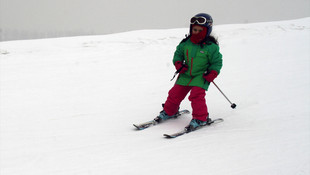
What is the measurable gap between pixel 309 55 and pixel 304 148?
6.23 meters

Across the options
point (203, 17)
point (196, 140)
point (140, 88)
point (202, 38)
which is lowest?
point (140, 88)

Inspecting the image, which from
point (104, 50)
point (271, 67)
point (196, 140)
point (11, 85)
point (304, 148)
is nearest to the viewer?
point (304, 148)

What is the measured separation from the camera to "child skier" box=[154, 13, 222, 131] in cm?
386

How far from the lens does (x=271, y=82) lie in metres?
6.34

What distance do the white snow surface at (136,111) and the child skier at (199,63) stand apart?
0.94 feet

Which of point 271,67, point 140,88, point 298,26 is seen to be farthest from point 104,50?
point 298,26

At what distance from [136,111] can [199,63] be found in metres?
1.45

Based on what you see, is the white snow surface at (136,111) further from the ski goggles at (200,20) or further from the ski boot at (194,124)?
the ski goggles at (200,20)

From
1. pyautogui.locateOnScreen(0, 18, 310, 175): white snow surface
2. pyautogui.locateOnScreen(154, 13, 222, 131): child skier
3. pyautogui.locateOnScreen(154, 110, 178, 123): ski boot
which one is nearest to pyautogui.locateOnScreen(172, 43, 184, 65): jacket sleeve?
pyautogui.locateOnScreen(154, 13, 222, 131): child skier

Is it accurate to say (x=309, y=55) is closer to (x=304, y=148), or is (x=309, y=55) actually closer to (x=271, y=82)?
(x=271, y=82)

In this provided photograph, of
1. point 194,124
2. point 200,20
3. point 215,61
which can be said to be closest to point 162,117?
point 194,124

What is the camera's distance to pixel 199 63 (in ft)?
13.0

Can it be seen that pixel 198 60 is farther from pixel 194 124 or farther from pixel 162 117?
pixel 162 117

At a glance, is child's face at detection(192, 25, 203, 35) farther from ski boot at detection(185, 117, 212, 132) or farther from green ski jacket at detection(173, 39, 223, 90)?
ski boot at detection(185, 117, 212, 132)
